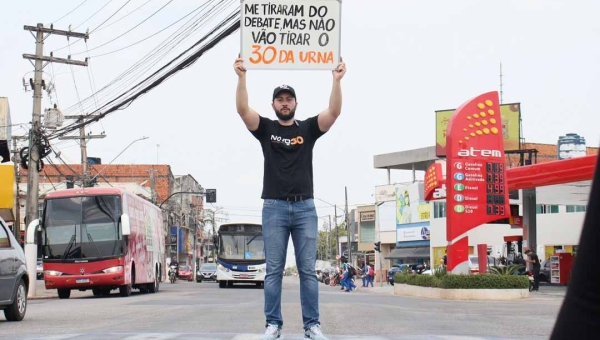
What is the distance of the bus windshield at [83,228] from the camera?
25188 mm

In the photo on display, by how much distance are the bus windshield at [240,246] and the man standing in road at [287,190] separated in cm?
2997

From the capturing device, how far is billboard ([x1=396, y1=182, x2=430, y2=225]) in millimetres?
66188

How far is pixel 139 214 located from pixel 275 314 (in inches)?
922

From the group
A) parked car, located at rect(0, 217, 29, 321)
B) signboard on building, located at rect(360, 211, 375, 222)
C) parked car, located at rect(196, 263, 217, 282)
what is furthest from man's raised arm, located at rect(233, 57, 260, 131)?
signboard on building, located at rect(360, 211, 375, 222)

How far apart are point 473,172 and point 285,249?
2074 centimetres

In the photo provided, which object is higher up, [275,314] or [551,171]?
[551,171]

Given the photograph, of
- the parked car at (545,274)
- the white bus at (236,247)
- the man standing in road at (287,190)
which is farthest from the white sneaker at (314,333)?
the parked car at (545,274)

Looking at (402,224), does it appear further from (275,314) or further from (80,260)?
(275,314)

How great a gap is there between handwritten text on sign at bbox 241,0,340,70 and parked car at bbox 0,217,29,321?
5.77m

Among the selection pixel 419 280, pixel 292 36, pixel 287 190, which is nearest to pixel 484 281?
pixel 419 280

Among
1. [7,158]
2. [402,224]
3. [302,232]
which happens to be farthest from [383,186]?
[302,232]

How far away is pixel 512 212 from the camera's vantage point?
38.2 metres

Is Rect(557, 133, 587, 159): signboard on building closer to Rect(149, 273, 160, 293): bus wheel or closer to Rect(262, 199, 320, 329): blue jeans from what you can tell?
Rect(149, 273, 160, 293): bus wheel

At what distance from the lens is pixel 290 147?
21.6 feet
